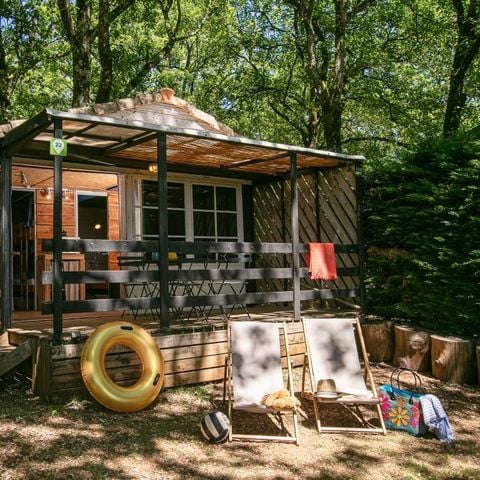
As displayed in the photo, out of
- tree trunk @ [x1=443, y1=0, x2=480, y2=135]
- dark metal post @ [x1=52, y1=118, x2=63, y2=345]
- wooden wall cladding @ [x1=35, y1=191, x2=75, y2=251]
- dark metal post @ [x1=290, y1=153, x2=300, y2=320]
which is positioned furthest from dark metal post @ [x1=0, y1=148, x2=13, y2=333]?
tree trunk @ [x1=443, y1=0, x2=480, y2=135]

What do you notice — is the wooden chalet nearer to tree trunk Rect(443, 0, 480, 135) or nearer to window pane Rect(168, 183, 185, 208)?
window pane Rect(168, 183, 185, 208)

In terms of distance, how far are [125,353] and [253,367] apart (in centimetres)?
134

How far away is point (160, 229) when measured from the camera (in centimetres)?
555

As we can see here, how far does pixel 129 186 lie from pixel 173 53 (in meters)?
11.5

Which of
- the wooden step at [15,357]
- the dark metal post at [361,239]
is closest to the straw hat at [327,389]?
the dark metal post at [361,239]

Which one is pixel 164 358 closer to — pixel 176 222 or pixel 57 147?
pixel 57 147

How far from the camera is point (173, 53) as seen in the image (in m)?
18.1

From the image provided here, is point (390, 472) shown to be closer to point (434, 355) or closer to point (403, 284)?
point (434, 355)

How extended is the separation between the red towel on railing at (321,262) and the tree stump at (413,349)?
1.12 meters

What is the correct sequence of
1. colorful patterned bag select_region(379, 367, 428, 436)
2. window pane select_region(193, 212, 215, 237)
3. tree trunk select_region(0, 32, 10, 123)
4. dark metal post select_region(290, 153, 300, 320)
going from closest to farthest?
1. colorful patterned bag select_region(379, 367, 428, 436)
2. dark metal post select_region(290, 153, 300, 320)
3. window pane select_region(193, 212, 215, 237)
4. tree trunk select_region(0, 32, 10, 123)

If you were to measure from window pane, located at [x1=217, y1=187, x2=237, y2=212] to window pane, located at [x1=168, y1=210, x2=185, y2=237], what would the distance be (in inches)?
31.5

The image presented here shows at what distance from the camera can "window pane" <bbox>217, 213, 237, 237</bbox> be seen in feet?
29.9

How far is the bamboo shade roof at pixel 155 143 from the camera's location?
5746 mm

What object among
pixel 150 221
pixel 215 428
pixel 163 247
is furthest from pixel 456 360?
pixel 150 221
